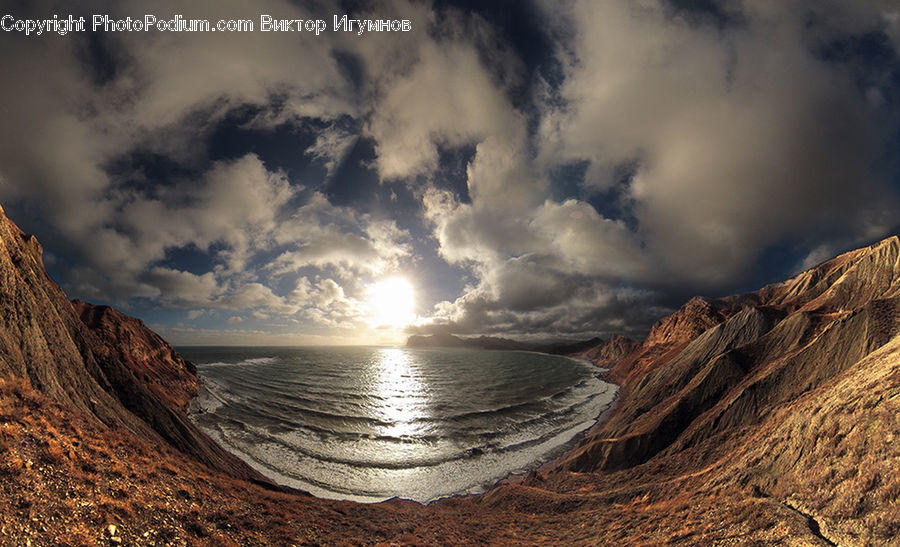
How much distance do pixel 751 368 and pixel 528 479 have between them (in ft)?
75.8

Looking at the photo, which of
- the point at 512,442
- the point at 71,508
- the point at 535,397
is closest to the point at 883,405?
the point at 71,508

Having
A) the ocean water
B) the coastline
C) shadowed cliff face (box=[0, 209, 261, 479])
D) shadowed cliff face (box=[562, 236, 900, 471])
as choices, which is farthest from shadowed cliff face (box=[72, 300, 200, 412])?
shadowed cliff face (box=[562, 236, 900, 471])

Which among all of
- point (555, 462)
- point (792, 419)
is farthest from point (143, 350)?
point (792, 419)

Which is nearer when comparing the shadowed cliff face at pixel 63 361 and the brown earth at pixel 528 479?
the brown earth at pixel 528 479

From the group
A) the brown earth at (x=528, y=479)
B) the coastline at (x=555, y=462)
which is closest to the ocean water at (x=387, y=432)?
the coastline at (x=555, y=462)

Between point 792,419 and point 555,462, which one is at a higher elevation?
point 792,419

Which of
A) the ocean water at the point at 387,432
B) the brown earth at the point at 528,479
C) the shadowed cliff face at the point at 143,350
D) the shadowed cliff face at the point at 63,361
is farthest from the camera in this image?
the shadowed cliff face at the point at 143,350

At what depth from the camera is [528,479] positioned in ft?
70.9

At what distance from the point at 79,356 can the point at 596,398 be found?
210 ft

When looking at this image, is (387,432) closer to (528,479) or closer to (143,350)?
(528,479)

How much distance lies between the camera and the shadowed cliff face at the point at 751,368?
18.8 metres

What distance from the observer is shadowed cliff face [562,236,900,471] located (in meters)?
18.8

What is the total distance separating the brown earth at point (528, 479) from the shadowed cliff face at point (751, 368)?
148mm

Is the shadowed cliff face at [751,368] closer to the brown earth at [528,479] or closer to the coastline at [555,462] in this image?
the brown earth at [528,479]
